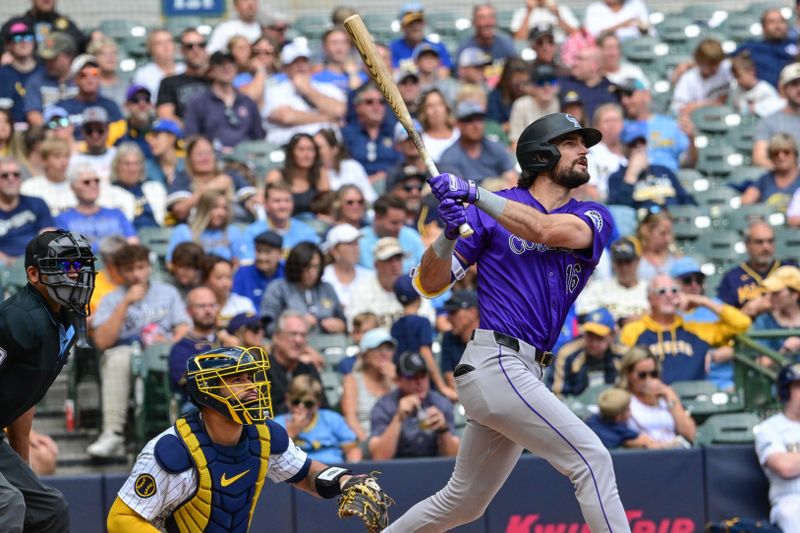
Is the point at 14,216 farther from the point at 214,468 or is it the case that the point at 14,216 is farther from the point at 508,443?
the point at 508,443

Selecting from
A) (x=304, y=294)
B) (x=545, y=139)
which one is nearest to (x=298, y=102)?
(x=304, y=294)

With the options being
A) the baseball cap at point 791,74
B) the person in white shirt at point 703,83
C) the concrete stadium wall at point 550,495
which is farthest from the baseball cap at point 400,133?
the concrete stadium wall at point 550,495

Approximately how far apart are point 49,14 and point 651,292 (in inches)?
260

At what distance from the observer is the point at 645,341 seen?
918 cm

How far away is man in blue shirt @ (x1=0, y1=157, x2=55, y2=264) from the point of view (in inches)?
382

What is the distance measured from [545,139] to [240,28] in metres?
8.28

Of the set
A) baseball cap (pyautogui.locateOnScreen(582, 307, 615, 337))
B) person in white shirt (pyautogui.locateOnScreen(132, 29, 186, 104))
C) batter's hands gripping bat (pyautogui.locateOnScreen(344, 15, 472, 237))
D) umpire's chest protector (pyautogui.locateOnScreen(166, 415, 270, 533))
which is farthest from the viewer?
person in white shirt (pyautogui.locateOnScreen(132, 29, 186, 104))

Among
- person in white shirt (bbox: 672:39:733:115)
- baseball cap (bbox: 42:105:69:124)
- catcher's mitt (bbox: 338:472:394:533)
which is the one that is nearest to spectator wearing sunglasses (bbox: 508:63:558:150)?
person in white shirt (bbox: 672:39:733:115)

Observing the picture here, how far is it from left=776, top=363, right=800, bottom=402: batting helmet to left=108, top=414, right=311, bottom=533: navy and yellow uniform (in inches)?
144

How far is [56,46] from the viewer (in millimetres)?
12352

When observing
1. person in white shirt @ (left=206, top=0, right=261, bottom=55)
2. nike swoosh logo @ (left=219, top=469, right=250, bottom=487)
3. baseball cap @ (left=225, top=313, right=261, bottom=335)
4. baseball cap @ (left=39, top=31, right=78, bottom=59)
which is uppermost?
nike swoosh logo @ (left=219, top=469, right=250, bottom=487)

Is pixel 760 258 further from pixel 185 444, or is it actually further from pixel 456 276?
pixel 185 444

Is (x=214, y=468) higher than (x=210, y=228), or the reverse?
(x=214, y=468)

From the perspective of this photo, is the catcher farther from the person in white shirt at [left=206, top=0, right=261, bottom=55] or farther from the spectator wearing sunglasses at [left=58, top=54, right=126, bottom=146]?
the person in white shirt at [left=206, top=0, right=261, bottom=55]
